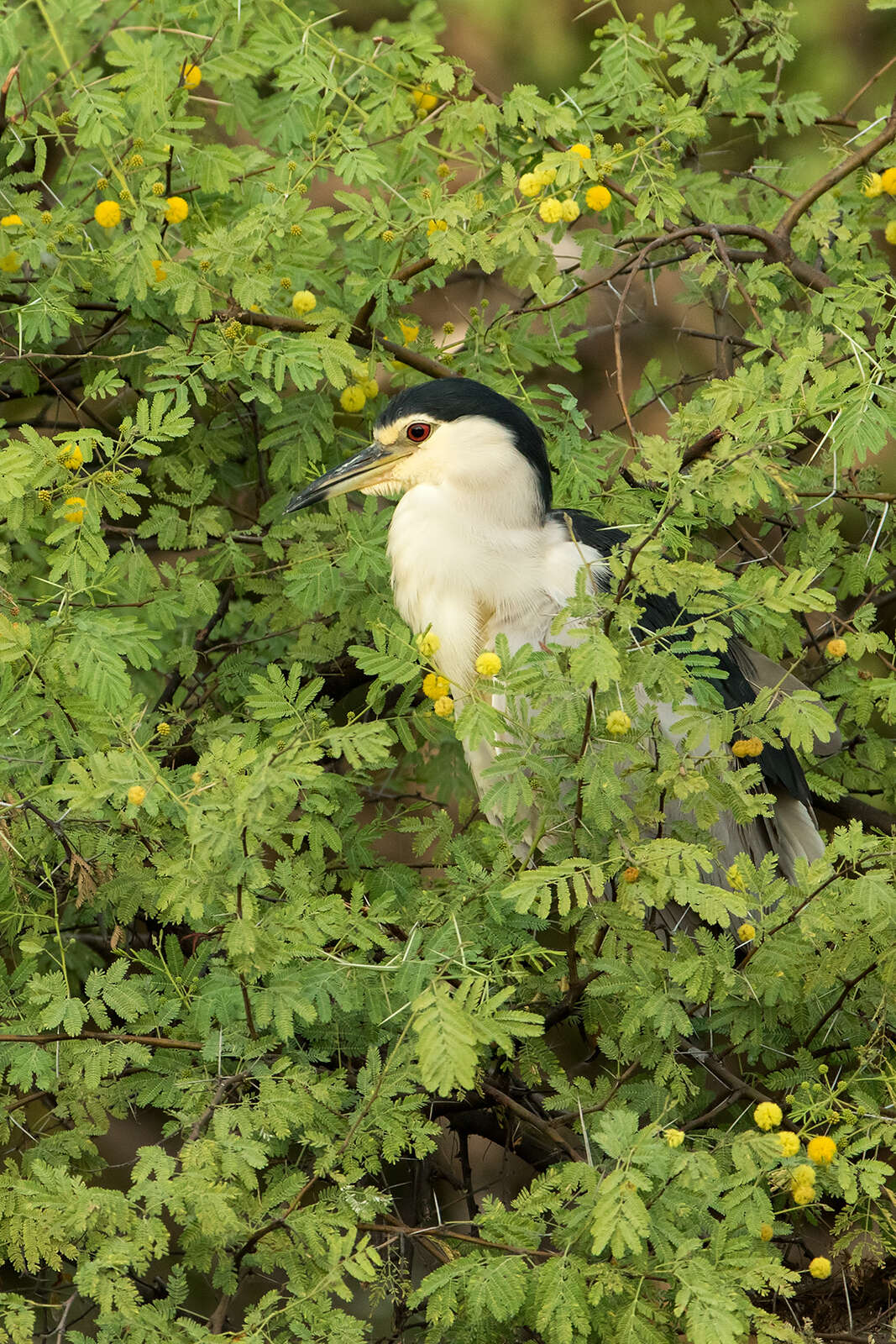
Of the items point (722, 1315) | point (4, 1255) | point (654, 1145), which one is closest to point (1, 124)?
point (4, 1255)

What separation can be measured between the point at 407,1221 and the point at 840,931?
2.34 feet

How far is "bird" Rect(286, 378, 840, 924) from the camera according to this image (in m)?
2.33

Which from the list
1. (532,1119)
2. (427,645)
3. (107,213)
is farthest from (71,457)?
(532,1119)

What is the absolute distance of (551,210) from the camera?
190 centimetres

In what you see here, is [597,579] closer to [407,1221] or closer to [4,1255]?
[407,1221]

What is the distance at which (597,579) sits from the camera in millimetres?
2414

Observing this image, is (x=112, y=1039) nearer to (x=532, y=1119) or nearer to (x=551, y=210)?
(x=532, y=1119)

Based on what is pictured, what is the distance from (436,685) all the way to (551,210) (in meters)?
0.69

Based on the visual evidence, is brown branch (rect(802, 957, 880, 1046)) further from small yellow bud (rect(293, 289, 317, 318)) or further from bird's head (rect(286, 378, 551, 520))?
small yellow bud (rect(293, 289, 317, 318))

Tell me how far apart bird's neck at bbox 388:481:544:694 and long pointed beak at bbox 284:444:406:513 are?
8cm

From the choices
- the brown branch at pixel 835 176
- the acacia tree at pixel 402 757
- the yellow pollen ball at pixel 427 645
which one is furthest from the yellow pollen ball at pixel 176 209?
the brown branch at pixel 835 176

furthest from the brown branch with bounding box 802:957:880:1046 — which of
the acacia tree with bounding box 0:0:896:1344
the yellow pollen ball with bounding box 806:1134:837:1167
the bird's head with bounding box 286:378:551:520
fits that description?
the bird's head with bounding box 286:378:551:520

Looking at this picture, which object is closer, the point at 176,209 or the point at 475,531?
the point at 176,209

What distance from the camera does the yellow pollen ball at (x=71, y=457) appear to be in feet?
5.92
